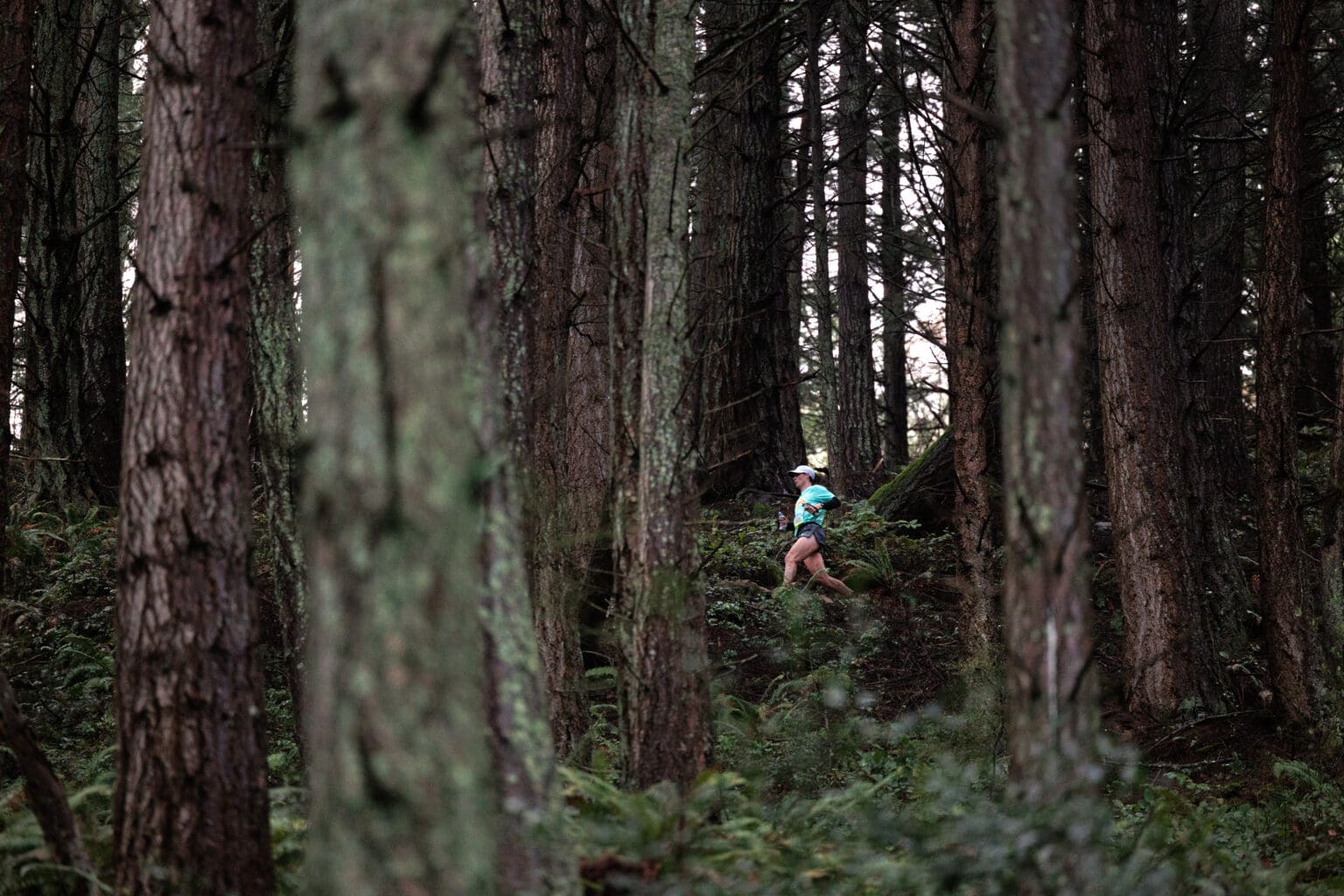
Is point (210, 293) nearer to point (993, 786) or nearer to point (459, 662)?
point (459, 662)

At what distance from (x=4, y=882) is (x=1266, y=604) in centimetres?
927

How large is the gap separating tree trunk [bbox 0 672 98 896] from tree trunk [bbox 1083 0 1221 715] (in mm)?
8186

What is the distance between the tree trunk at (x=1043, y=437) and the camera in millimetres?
3625

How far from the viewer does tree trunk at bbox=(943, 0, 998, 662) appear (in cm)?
960

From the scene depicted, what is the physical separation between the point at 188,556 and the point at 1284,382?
8775mm

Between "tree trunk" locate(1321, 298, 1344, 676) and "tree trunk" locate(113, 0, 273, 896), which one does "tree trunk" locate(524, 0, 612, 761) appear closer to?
"tree trunk" locate(113, 0, 273, 896)

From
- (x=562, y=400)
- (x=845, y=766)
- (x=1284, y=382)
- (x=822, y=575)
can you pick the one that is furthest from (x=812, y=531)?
(x=1284, y=382)

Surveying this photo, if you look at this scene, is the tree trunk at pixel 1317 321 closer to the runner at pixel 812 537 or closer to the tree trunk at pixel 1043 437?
the runner at pixel 812 537

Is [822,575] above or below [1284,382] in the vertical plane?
below

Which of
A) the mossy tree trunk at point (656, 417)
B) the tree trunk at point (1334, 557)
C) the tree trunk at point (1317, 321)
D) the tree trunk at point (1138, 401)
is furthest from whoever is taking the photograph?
the tree trunk at point (1317, 321)

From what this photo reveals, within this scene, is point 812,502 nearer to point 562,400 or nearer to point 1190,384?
point 1190,384

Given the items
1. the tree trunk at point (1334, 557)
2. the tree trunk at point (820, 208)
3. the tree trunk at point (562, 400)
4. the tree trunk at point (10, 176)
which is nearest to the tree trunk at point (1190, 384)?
the tree trunk at point (1334, 557)

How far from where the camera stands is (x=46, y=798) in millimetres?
3980

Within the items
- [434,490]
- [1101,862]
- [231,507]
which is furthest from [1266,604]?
[434,490]
